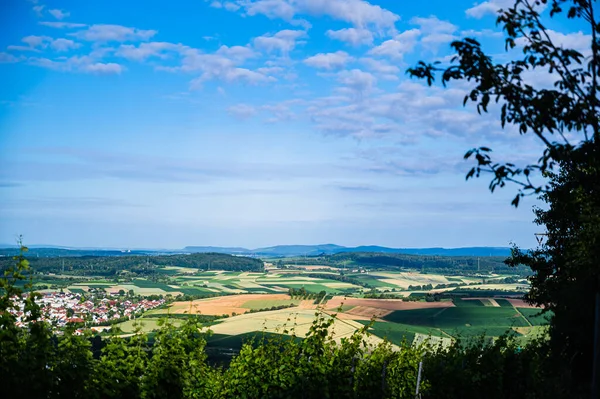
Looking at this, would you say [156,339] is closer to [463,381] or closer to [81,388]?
[81,388]

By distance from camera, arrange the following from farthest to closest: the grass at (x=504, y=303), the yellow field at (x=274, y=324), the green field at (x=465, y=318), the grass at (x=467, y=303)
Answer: the grass at (x=467, y=303) → the grass at (x=504, y=303) → the green field at (x=465, y=318) → the yellow field at (x=274, y=324)

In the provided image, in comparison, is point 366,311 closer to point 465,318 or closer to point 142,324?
point 465,318

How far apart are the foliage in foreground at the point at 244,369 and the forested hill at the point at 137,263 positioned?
82.7m

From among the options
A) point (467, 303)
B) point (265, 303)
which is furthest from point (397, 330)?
point (265, 303)

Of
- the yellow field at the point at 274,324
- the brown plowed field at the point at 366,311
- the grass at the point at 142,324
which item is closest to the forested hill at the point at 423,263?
the brown plowed field at the point at 366,311

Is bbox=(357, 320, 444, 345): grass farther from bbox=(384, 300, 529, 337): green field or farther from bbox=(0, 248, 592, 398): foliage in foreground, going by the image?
bbox=(0, 248, 592, 398): foliage in foreground

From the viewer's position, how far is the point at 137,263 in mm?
135500

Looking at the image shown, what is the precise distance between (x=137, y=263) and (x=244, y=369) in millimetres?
131937

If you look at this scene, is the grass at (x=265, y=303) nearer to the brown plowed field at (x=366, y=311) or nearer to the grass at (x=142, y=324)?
the brown plowed field at (x=366, y=311)

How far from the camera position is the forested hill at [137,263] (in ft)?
346

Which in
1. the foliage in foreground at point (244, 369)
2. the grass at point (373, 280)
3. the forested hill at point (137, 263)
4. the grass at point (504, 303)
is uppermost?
the foliage in foreground at point (244, 369)

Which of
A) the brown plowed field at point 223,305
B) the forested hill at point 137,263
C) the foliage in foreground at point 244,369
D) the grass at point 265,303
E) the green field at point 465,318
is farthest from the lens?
the forested hill at point 137,263

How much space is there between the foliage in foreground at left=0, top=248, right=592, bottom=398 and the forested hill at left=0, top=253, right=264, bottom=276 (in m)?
82.7

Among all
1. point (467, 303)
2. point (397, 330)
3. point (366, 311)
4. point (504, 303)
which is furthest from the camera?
point (467, 303)
